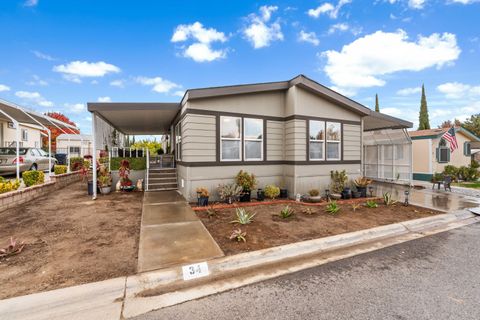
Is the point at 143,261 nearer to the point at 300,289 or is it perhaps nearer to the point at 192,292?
the point at 192,292

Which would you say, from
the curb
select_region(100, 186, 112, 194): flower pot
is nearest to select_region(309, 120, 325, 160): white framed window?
the curb

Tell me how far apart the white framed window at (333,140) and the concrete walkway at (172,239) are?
6.14 metres

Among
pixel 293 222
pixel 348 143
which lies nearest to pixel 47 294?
pixel 293 222

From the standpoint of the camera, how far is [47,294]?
8.35 ft

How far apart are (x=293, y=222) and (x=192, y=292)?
3305 mm

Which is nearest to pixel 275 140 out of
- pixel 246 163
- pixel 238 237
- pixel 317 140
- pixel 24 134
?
pixel 246 163

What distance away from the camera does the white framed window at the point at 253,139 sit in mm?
8055

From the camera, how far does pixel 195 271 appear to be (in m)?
3.14

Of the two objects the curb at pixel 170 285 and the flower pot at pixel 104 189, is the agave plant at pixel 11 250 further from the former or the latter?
the flower pot at pixel 104 189

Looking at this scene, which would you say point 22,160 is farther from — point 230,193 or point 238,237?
point 238,237

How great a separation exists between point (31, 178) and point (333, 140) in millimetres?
11794

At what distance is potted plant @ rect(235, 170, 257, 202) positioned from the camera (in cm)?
748

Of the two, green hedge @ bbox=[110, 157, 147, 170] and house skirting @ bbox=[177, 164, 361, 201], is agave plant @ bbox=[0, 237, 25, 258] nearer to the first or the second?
house skirting @ bbox=[177, 164, 361, 201]

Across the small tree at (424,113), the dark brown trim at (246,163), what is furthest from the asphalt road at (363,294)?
the small tree at (424,113)
